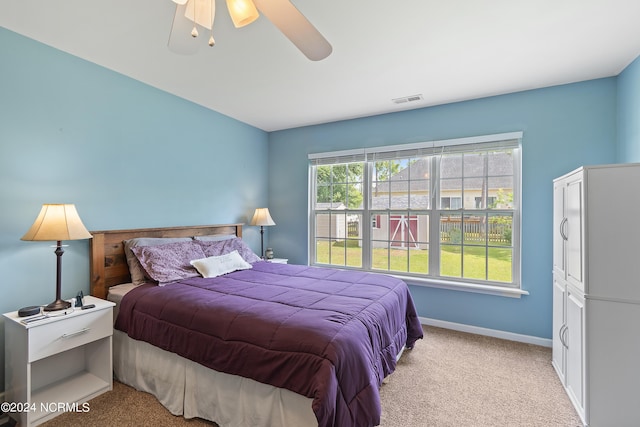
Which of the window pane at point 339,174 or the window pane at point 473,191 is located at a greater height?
the window pane at point 339,174

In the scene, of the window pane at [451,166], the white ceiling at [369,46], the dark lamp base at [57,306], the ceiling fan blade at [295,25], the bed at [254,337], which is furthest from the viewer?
the window pane at [451,166]

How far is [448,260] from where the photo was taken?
3398 mm

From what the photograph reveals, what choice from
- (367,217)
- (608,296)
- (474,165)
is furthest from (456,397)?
(474,165)

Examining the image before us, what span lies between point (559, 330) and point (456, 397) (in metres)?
1.03

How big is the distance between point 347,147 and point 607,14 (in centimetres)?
261

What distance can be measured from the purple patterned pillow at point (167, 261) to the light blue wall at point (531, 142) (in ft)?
8.45

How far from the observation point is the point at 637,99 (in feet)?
7.59

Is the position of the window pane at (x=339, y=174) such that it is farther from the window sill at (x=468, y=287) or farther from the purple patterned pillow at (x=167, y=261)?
the purple patterned pillow at (x=167, y=261)

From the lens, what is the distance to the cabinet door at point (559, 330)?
2.21 metres

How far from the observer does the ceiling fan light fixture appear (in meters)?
1.29

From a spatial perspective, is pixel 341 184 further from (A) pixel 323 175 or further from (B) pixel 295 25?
(B) pixel 295 25

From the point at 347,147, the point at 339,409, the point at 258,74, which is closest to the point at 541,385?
the point at 339,409

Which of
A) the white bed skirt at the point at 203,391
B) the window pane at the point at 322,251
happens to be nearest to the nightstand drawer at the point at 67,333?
the white bed skirt at the point at 203,391

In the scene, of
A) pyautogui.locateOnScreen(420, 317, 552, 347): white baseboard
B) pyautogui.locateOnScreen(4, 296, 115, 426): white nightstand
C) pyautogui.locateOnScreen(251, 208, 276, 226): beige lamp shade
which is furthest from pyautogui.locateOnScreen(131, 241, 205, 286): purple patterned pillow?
pyautogui.locateOnScreen(420, 317, 552, 347): white baseboard
